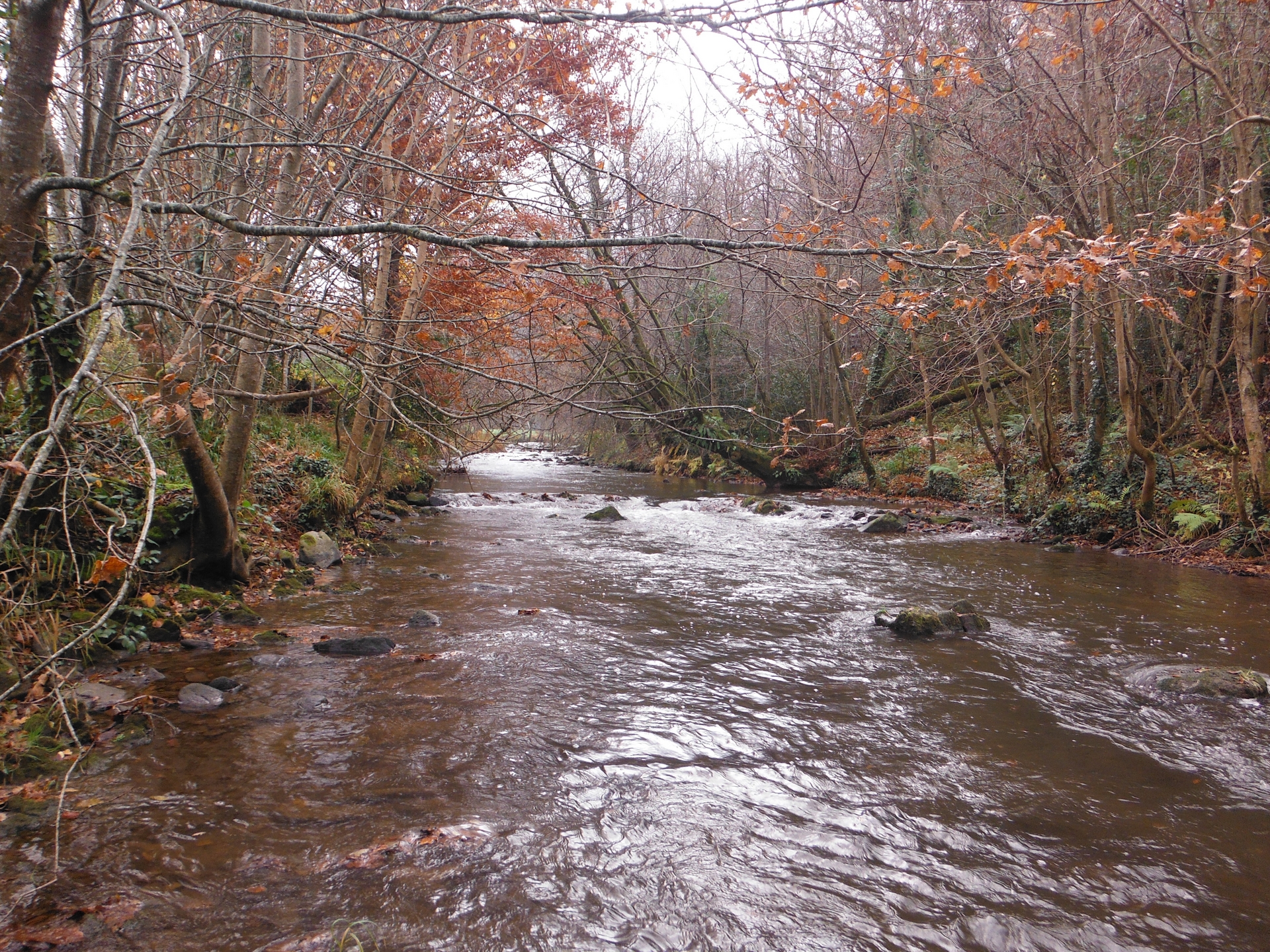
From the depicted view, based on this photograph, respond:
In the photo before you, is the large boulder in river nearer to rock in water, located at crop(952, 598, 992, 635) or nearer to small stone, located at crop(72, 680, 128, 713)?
rock in water, located at crop(952, 598, 992, 635)

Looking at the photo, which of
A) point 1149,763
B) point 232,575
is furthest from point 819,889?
point 232,575

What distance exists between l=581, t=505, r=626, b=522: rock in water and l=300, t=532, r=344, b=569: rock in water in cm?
618

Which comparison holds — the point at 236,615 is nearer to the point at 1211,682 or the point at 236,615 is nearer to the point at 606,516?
the point at 1211,682

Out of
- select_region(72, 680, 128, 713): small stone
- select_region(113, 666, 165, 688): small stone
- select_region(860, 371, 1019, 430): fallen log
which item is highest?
select_region(860, 371, 1019, 430): fallen log

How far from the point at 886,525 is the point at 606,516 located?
5.68 meters

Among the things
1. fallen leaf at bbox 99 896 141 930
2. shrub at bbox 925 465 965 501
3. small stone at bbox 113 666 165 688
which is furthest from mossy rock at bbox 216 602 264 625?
shrub at bbox 925 465 965 501

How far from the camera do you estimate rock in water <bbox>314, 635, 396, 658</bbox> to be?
6199 millimetres

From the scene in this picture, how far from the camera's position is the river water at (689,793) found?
3121 mm

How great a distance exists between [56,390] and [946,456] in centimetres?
2022

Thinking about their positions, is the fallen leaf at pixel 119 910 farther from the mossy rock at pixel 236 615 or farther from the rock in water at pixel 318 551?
the rock in water at pixel 318 551

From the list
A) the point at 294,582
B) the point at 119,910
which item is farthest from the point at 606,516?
the point at 119,910

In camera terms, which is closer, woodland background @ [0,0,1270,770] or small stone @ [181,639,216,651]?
woodland background @ [0,0,1270,770]

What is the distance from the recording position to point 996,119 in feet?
48.3

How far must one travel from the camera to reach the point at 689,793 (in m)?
4.20
